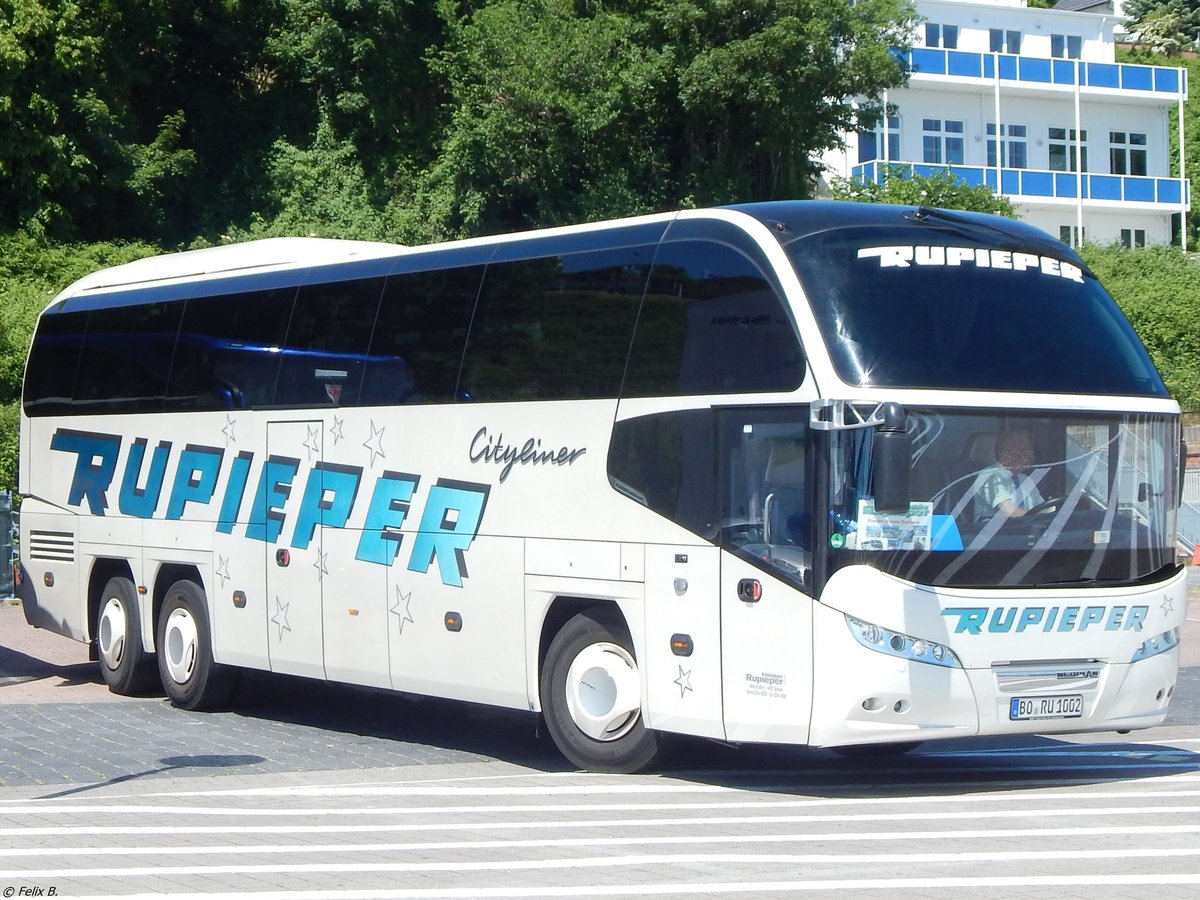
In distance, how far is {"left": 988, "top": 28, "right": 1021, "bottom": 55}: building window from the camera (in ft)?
201

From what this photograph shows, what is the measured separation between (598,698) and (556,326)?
2599 millimetres

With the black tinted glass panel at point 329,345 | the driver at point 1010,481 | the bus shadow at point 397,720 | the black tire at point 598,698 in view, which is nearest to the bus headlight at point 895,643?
the driver at point 1010,481

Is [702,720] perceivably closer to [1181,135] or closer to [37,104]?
[37,104]

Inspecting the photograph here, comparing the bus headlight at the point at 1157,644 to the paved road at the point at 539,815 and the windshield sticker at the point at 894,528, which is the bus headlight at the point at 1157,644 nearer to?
the paved road at the point at 539,815

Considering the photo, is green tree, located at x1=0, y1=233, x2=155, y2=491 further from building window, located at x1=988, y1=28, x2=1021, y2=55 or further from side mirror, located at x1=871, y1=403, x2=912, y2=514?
building window, located at x1=988, y1=28, x2=1021, y2=55

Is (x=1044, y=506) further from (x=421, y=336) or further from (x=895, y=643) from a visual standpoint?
(x=421, y=336)

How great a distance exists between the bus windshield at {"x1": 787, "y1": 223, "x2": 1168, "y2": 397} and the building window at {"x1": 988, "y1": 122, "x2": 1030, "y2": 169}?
4849 centimetres

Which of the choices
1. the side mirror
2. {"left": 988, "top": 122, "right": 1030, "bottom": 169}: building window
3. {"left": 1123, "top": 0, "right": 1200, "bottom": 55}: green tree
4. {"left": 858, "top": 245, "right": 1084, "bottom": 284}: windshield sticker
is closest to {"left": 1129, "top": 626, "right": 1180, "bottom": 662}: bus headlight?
the side mirror

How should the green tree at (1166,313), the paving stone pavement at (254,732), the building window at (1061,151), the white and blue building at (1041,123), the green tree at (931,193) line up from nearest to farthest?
the paving stone pavement at (254,732) → the green tree at (931,193) → the green tree at (1166,313) → the white and blue building at (1041,123) → the building window at (1061,151)

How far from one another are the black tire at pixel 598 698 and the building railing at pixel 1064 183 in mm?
41515

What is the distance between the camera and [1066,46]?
62.7 meters

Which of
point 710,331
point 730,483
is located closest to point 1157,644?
point 730,483

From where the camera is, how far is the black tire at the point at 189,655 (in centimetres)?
1479

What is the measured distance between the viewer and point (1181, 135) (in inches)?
2320
